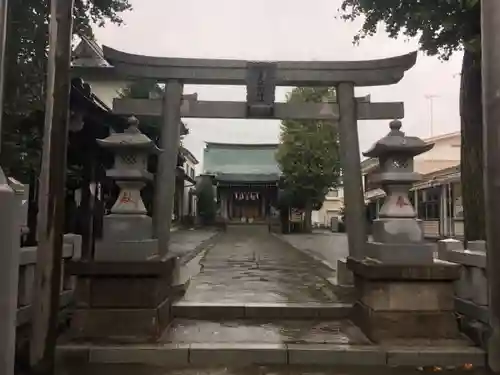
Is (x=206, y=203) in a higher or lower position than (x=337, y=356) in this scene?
higher

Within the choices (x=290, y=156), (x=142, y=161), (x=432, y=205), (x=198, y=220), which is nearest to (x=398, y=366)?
(x=142, y=161)

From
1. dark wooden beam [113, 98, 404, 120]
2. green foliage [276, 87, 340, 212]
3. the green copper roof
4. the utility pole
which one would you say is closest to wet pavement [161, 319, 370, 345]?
dark wooden beam [113, 98, 404, 120]

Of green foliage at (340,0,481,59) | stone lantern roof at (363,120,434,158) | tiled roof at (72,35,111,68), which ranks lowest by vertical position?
stone lantern roof at (363,120,434,158)

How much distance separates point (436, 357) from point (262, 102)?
191 inches

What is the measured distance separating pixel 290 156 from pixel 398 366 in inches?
1102

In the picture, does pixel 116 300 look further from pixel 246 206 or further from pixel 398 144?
pixel 246 206

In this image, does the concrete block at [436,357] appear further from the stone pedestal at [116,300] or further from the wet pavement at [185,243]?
the wet pavement at [185,243]

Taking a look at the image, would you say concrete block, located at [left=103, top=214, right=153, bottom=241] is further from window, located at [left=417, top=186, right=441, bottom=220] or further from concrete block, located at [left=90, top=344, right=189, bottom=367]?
window, located at [left=417, top=186, right=441, bottom=220]

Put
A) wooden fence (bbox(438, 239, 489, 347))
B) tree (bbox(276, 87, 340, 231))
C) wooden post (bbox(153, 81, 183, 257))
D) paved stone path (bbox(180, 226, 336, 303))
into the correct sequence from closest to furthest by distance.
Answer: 1. wooden fence (bbox(438, 239, 489, 347))
2. wooden post (bbox(153, 81, 183, 257))
3. paved stone path (bbox(180, 226, 336, 303))
4. tree (bbox(276, 87, 340, 231))

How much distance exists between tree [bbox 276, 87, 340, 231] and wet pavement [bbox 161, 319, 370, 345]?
25.0 meters

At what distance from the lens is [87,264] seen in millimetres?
6164

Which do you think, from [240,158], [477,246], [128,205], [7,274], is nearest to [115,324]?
[128,205]

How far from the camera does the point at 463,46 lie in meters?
10.3

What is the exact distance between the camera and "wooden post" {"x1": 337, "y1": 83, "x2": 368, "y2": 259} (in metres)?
8.34
